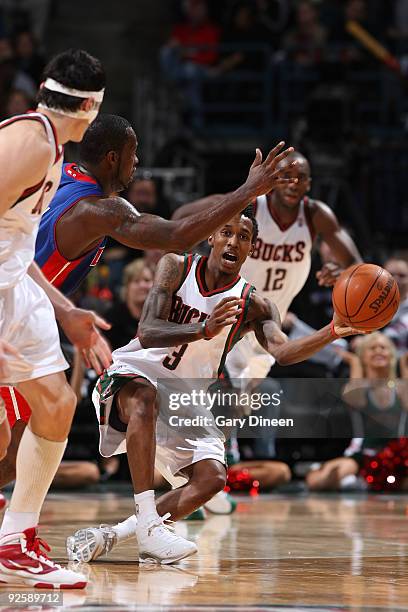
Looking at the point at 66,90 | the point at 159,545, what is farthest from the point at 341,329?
the point at 66,90

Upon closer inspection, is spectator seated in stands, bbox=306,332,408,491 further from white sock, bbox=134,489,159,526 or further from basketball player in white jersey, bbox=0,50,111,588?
basketball player in white jersey, bbox=0,50,111,588

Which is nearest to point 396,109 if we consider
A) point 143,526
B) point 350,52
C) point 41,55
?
point 350,52

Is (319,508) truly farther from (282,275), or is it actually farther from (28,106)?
(28,106)

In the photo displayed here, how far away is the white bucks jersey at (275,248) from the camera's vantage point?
24.6ft

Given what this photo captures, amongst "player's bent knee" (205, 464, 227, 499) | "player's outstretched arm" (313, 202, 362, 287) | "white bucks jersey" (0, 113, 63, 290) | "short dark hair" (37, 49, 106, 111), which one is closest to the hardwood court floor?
"player's bent knee" (205, 464, 227, 499)

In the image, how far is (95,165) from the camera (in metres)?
5.27

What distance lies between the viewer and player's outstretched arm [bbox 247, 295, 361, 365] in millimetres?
5141

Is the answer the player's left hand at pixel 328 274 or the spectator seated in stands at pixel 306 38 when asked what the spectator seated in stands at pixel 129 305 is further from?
the spectator seated in stands at pixel 306 38

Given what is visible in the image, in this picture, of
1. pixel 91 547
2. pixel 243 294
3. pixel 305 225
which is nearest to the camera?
pixel 91 547

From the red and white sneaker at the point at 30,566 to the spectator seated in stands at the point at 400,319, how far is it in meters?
5.87

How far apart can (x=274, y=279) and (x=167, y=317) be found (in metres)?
2.24

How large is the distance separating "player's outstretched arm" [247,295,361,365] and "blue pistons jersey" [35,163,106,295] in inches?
33.1

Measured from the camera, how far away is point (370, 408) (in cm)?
904

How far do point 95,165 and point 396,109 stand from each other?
27.8 ft
